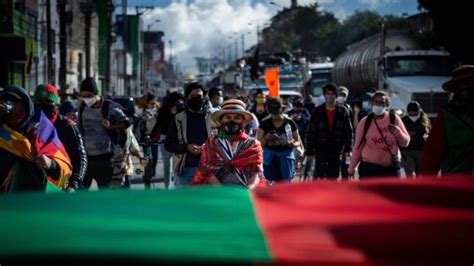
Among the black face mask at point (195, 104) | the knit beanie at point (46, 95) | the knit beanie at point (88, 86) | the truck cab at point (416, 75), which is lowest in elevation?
the black face mask at point (195, 104)

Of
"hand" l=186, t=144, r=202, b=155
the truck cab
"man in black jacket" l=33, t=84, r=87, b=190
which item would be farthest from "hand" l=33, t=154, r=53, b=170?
the truck cab

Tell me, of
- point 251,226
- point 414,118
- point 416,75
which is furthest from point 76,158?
point 416,75

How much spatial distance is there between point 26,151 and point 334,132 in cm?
764

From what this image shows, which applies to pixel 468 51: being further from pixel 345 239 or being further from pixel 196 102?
pixel 345 239

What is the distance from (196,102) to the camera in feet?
35.4

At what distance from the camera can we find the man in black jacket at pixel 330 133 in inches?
556

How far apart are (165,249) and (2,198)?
56cm

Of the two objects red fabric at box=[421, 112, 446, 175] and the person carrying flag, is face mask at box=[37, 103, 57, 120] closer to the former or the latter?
the person carrying flag

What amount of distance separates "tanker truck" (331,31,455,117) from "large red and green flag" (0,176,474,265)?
26.6 m

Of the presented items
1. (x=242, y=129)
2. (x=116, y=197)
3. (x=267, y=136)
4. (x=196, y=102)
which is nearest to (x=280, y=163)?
(x=267, y=136)

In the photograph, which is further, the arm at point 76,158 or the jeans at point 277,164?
the jeans at point 277,164

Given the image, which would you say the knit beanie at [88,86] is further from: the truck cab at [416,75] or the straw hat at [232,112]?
the truck cab at [416,75]

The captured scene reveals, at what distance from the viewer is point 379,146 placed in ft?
37.9

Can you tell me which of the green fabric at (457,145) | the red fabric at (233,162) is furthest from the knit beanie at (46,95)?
the green fabric at (457,145)
